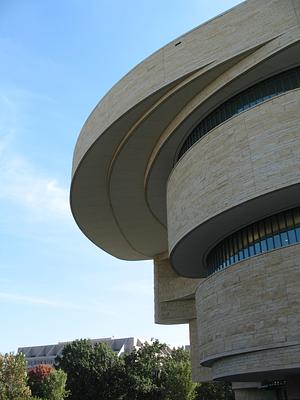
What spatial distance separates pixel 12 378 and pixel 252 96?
2606 centimetres

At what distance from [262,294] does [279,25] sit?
8090mm

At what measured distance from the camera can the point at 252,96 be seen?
14617 millimetres

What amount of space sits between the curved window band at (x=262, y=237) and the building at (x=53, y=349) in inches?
3416

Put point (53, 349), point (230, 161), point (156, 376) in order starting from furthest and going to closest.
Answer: point (53, 349) < point (156, 376) < point (230, 161)

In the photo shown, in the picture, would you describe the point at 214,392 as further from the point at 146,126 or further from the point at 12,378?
the point at 146,126

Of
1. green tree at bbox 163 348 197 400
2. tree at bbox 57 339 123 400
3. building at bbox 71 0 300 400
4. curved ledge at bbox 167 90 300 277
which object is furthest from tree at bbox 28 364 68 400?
curved ledge at bbox 167 90 300 277

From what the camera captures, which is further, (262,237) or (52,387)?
(52,387)

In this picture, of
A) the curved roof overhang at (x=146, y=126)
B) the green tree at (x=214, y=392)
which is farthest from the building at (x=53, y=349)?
the curved roof overhang at (x=146, y=126)

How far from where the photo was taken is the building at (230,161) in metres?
12.0

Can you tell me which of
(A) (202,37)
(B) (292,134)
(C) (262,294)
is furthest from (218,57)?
(C) (262,294)

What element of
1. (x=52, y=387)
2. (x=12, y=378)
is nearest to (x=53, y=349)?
(x=52, y=387)

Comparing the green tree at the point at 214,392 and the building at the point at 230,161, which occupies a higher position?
the building at the point at 230,161

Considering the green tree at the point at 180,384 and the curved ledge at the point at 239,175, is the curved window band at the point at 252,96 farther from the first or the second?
the green tree at the point at 180,384

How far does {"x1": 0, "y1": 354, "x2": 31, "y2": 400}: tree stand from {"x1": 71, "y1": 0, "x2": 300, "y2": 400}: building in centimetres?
1801
